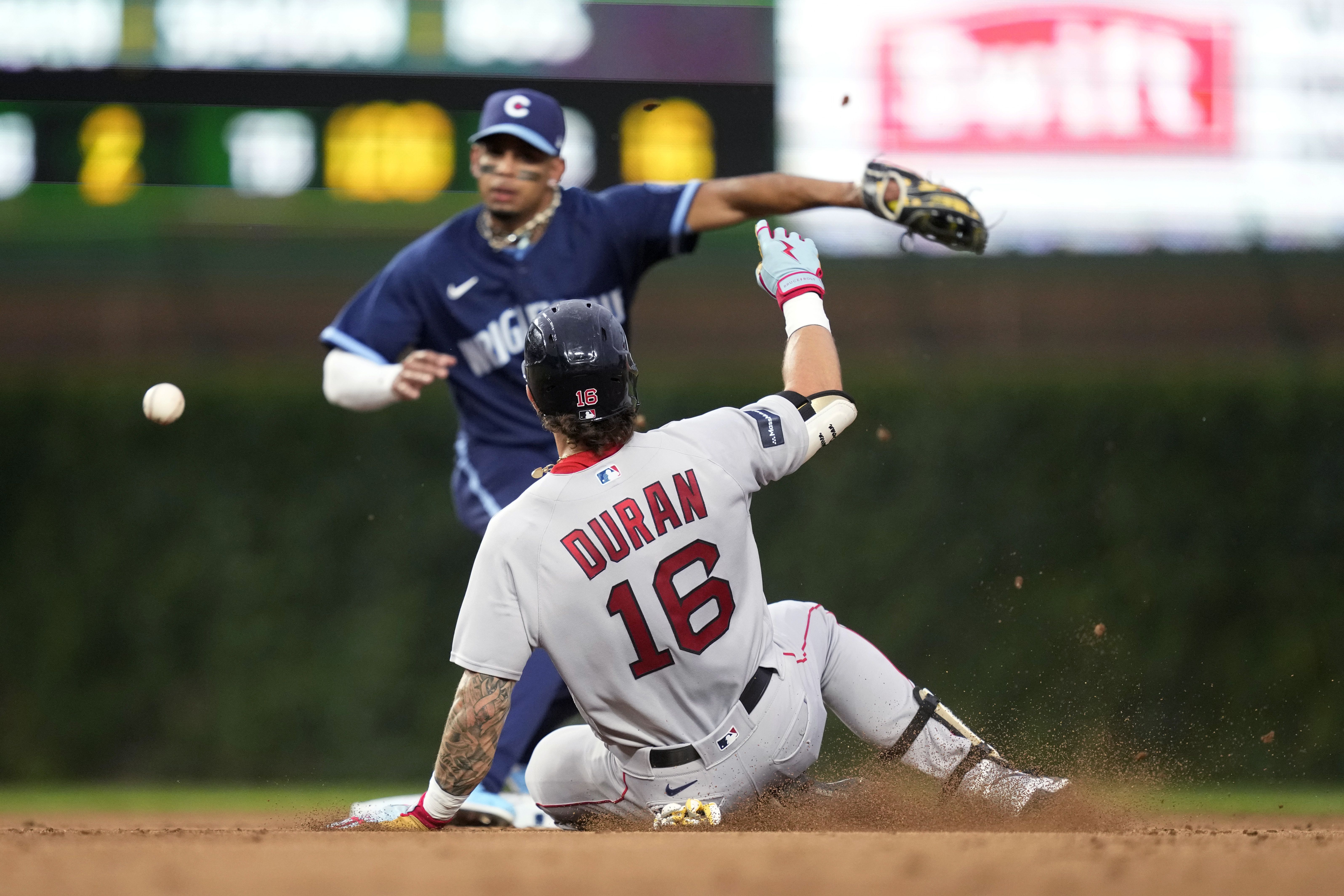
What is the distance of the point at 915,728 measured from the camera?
336cm

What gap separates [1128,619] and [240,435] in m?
4.78

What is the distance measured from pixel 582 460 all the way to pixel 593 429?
7 centimetres

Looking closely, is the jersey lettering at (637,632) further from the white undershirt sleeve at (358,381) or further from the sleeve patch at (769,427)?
the white undershirt sleeve at (358,381)

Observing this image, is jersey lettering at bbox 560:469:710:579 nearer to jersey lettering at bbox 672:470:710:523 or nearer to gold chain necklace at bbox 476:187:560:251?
jersey lettering at bbox 672:470:710:523

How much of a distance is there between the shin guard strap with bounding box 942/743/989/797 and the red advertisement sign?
245 inches

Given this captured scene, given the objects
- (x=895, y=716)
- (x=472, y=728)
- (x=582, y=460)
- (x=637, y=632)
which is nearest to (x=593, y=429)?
(x=582, y=460)

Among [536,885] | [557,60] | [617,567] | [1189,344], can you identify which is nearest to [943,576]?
[1189,344]

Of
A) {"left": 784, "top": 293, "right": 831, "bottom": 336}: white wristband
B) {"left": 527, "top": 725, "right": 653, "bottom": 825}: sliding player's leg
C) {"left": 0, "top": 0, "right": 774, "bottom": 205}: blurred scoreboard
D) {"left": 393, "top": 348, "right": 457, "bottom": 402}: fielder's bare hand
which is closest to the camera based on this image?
{"left": 527, "top": 725, "right": 653, "bottom": 825}: sliding player's leg

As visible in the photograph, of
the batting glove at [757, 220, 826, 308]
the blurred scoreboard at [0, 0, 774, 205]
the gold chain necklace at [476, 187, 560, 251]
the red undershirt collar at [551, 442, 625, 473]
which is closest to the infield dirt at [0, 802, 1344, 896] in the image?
the red undershirt collar at [551, 442, 625, 473]

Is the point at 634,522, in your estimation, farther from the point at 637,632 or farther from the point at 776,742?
the point at 776,742

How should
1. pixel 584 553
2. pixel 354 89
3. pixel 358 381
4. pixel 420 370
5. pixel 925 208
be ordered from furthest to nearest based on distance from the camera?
pixel 354 89 → pixel 358 381 → pixel 925 208 → pixel 420 370 → pixel 584 553

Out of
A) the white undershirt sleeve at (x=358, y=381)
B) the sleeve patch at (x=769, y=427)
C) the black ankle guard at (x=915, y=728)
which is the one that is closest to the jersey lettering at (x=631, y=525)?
the sleeve patch at (x=769, y=427)

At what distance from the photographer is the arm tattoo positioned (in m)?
2.94

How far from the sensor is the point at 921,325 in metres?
8.27
